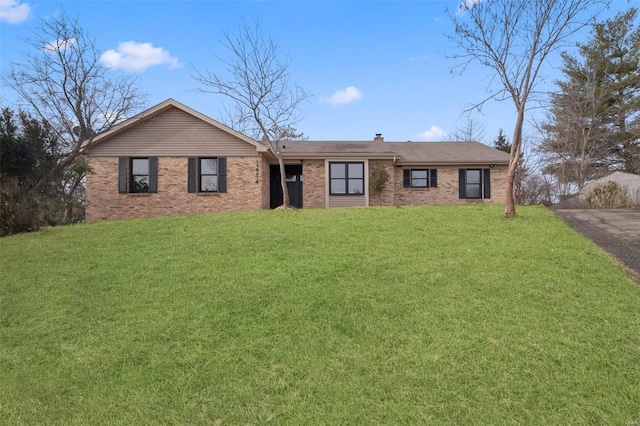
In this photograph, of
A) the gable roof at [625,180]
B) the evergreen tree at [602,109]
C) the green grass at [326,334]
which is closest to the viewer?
the green grass at [326,334]

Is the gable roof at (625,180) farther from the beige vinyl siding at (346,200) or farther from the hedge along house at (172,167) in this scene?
the hedge along house at (172,167)

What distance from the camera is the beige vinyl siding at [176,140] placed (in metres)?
16.7

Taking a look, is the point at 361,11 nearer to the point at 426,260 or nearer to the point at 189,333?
the point at 426,260

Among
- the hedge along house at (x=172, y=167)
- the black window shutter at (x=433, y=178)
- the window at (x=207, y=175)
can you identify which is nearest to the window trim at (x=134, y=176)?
the hedge along house at (x=172, y=167)

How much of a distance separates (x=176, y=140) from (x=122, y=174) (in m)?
2.58

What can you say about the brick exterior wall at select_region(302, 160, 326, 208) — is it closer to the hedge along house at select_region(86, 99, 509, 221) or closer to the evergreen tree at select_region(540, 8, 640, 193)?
the hedge along house at select_region(86, 99, 509, 221)

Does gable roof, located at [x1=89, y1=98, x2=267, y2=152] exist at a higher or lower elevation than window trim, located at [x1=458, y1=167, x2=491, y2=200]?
higher

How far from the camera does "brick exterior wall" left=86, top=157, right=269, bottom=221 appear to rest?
54.4 ft

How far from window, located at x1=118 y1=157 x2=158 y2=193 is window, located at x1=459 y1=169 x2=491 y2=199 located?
13995mm

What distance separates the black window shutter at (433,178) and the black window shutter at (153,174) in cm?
1246

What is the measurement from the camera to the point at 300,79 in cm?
1747


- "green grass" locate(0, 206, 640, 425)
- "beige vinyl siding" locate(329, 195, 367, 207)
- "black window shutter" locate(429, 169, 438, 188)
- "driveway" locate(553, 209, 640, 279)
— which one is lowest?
"green grass" locate(0, 206, 640, 425)

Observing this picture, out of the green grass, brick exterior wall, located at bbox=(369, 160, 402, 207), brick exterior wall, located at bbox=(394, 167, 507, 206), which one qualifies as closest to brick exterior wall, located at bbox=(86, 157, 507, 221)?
brick exterior wall, located at bbox=(369, 160, 402, 207)

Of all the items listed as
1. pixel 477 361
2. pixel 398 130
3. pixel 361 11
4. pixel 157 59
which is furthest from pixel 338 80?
pixel 477 361
